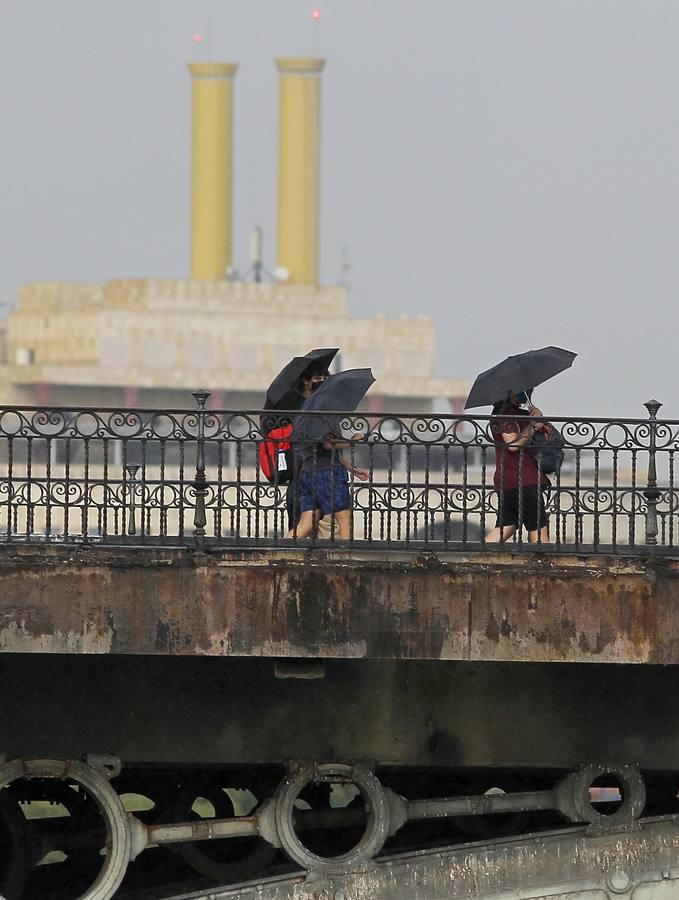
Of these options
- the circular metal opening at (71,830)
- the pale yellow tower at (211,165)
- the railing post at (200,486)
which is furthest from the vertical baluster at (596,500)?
the pale yellow tower at (211,165)

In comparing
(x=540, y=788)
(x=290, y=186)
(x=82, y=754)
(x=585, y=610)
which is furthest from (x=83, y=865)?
(x=290, y=186)

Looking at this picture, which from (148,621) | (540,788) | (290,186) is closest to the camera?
(148,621)

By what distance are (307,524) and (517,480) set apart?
5.05ft

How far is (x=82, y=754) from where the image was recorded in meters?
15.8

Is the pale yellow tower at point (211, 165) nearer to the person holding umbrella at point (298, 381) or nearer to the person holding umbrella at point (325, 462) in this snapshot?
the person holding umbrella at point (298, 381)

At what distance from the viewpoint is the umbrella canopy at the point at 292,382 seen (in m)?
16.9

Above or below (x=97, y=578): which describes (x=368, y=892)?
below

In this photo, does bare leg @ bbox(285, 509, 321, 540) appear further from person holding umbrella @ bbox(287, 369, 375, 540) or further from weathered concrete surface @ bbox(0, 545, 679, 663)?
weathered concrete surface @ bbox(0, 545, 679, 663)

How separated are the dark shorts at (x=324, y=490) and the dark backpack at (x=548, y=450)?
136 centimetres

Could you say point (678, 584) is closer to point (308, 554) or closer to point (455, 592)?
point (455, 592)

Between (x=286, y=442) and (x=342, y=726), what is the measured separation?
205 cm

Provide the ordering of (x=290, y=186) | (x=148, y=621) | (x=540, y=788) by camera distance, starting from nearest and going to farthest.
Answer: (x=148, y=621) < (x=540, y=788) < (x=290, y=186)

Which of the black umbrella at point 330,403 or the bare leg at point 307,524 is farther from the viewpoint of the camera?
the bare leg at point 307,524

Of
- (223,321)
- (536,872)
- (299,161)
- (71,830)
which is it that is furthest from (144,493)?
(299,161)
